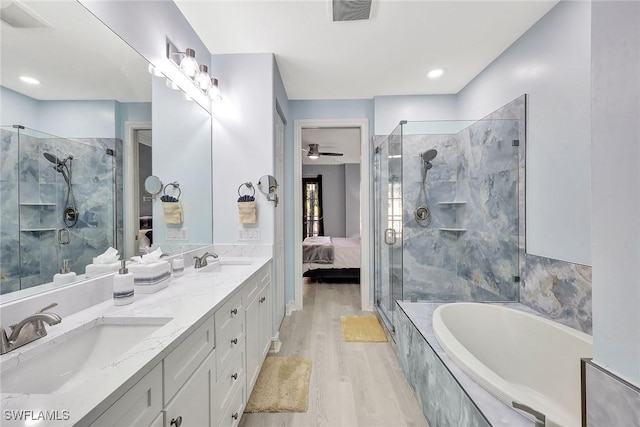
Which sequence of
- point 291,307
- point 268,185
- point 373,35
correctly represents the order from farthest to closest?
point 291,307 < point 268,185 < point 373,35

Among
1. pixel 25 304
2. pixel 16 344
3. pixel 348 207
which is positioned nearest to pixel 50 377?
pixel 16 344

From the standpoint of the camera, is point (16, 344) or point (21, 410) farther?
point (16, 344)

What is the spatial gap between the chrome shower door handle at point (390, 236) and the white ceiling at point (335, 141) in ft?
6.17

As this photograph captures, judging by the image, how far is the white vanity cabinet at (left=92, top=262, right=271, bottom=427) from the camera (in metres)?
0.68

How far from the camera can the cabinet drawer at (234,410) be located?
123cm

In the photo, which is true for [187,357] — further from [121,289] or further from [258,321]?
[258,321]

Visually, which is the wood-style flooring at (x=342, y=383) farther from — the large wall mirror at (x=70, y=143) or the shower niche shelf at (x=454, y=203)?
the shower niche shelf at (x=454, y=203)

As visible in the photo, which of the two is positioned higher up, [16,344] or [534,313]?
[16,344]

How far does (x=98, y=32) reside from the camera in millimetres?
1192

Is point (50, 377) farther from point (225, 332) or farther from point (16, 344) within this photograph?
point (225, 332)

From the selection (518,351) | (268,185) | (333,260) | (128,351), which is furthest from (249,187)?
(333,260)

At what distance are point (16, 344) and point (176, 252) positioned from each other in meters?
1.08

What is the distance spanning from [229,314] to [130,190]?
2.76 ft

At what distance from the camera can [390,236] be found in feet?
9.60
